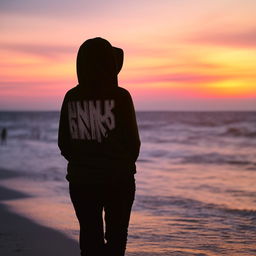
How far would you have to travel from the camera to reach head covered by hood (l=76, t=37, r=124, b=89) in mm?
2723

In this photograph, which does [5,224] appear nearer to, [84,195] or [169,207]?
[169,207]

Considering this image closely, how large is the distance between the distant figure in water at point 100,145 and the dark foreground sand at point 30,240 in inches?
71.8

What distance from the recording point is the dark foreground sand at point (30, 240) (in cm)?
450

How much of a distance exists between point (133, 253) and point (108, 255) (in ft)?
5.91

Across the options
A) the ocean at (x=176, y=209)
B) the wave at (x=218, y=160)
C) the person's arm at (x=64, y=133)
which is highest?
the person's arm at (x=64, y=133)

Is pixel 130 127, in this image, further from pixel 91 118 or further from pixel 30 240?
pixel 30 240

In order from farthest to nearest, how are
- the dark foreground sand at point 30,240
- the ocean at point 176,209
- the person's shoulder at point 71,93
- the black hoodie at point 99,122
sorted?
1. the ocean at point 176,209
2. the dark foreground sand at point 30,240
3. the person's shoulder at point 71,93
4. the black hoodie at point 99,122

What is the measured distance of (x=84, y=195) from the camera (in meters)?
2.72

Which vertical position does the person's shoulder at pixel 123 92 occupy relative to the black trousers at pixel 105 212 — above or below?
above

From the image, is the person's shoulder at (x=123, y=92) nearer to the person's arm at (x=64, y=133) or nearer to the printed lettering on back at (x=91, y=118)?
the printed lettering on back at (x=91, y=118)

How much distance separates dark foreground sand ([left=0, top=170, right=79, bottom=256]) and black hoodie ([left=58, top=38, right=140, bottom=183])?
2084 mm

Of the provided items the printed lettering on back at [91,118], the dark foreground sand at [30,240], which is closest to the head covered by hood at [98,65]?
the printed lettering on back at [91,118]

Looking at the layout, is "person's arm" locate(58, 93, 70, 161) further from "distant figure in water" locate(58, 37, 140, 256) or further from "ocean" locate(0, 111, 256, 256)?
"ocean" locate(0, 111, 256, 256)

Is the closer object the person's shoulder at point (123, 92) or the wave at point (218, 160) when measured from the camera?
the person's shoulder at point (123, 92)
